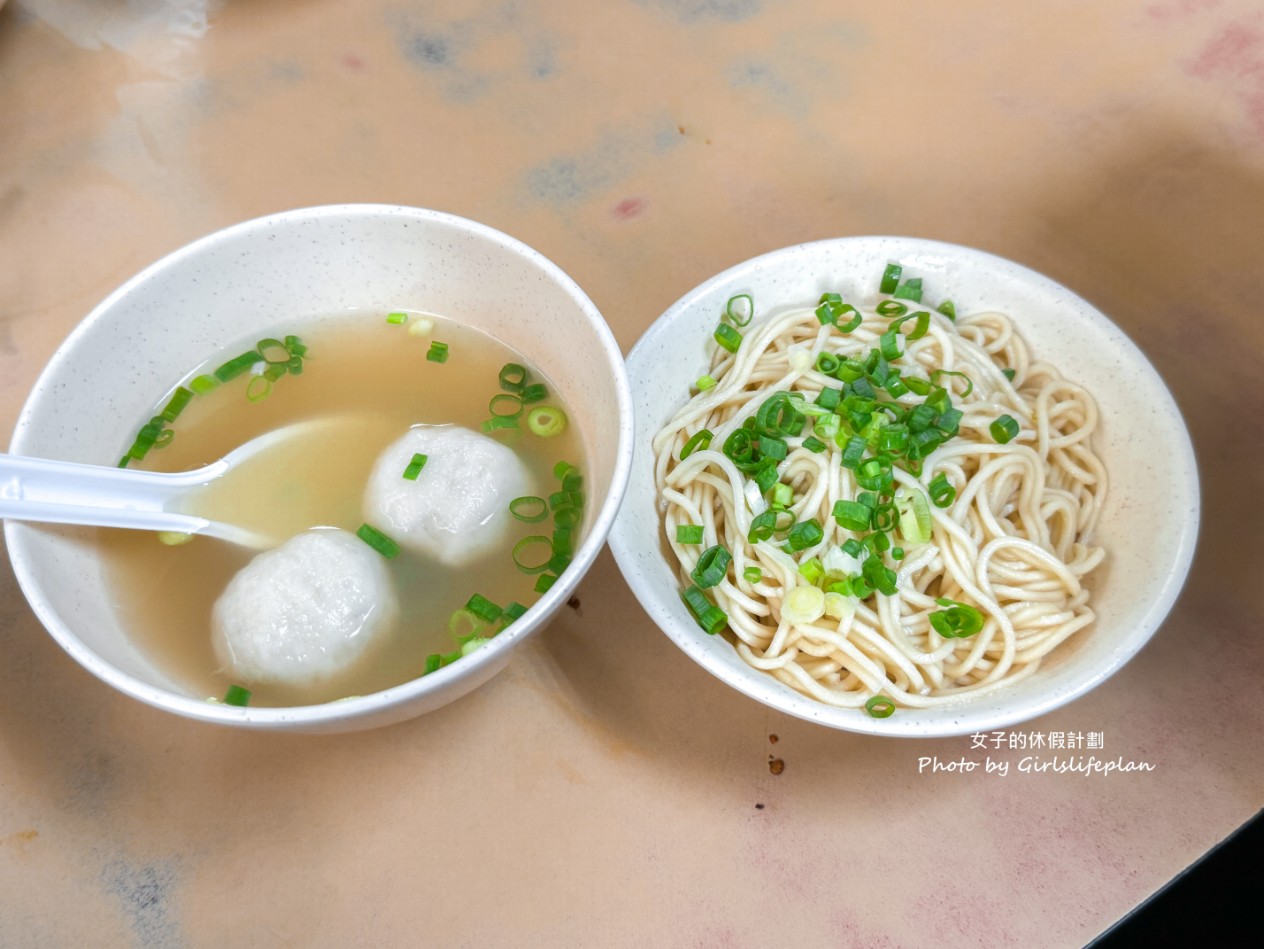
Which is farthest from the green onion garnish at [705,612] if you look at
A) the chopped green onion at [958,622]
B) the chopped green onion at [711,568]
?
the chopped green onion at [958,622]

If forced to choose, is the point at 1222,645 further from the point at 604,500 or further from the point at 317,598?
the point at 317,598

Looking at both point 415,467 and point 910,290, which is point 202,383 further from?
point 910,290

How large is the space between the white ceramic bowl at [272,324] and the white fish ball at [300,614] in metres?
0.11

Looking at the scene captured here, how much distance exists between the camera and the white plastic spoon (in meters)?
1.16

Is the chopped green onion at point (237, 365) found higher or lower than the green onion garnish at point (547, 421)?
higher

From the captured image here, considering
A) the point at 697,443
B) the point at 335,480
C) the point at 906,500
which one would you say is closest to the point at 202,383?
the point at 335,480

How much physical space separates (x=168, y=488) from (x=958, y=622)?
1.36 meters

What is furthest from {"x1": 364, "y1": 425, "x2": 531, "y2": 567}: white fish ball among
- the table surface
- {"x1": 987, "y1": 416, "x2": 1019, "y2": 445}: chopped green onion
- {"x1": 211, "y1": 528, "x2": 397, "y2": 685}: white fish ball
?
{"x1": 987, "y1": 416, "x2": 1019, "y2": 445}: chopped green onion

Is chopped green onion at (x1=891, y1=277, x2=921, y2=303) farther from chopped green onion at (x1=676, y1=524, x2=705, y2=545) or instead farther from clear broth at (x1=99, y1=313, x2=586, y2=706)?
clear broth at (x1=99, y1=313, x2=586, y2=706)

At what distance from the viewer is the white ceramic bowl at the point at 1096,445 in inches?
52.9

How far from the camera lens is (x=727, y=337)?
1.81m

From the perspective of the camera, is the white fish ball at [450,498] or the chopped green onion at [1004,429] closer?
the white fish ball at [450,498]

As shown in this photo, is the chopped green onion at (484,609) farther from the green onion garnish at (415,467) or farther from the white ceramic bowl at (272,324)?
the green onion garnish at (415,467)

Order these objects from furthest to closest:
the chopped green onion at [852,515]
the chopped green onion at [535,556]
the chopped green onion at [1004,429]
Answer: the chopped green onion at [1004,429] < the chopped green onion at [852,515] < the chopped green onion at [535,556]
